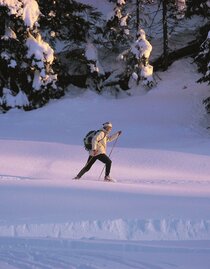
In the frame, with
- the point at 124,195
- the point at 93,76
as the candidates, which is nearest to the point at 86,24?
the point at 93,76

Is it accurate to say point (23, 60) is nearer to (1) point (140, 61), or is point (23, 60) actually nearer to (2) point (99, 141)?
(1) point (140, 61)

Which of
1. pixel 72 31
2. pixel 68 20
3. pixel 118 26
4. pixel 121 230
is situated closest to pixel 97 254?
pixel 121 230

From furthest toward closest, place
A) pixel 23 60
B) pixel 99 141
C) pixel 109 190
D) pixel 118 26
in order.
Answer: pixel 118 26
pixel 23 60
pixel 99 141
pixel 109 190

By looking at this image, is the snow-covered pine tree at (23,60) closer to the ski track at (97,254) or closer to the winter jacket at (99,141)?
the winter jacket at (99,141)

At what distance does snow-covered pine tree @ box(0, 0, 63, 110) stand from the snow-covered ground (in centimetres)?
73

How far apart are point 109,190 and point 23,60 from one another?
581 inches

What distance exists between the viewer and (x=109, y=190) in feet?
35.8

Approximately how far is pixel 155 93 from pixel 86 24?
509 centimetres

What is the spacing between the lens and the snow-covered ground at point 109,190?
277 inches

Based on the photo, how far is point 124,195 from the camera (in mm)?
10383

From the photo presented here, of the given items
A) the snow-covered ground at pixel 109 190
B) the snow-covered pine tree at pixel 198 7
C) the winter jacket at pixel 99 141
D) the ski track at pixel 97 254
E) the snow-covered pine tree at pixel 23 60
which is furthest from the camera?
the snow-covered pine tree at pixel 198 7

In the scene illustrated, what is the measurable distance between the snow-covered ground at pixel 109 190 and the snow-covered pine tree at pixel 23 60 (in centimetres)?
73

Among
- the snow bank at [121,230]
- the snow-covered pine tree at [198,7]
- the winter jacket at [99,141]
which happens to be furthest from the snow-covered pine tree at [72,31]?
the snow bank at [121,230]

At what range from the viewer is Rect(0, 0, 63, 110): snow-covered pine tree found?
23.4m
